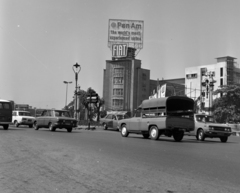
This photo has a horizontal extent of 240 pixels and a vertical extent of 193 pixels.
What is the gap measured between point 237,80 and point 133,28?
174 feet

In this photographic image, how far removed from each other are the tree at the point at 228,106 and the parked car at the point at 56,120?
3365 centimetres

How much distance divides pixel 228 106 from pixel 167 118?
37.8 m

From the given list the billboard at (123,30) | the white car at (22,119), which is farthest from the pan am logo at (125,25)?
the white car at (22,119)

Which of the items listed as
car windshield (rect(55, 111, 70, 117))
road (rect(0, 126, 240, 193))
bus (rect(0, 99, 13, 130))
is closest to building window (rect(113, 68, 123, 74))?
car windshield (rect(55, 111, 70, 117))

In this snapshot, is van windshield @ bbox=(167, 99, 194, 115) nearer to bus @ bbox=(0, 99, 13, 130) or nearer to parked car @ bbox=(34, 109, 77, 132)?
parked car @ bbox=(34, 109, 77, 132)

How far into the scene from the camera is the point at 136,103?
9562 centimetres

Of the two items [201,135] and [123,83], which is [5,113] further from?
[123,83]

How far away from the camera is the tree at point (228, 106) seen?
49506 millimetres

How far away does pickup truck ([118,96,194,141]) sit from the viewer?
52.8 ft

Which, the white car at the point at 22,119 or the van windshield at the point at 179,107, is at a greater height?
the van windshield at the point at 179,107

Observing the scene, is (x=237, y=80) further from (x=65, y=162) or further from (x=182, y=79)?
(x=65, y=162)

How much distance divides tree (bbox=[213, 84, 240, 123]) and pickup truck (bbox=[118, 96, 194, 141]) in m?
35.0

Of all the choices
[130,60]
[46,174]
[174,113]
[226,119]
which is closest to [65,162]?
[46,174]

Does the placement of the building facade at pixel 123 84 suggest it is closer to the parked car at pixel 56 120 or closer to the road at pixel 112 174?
the parked car at pixel 56 120
